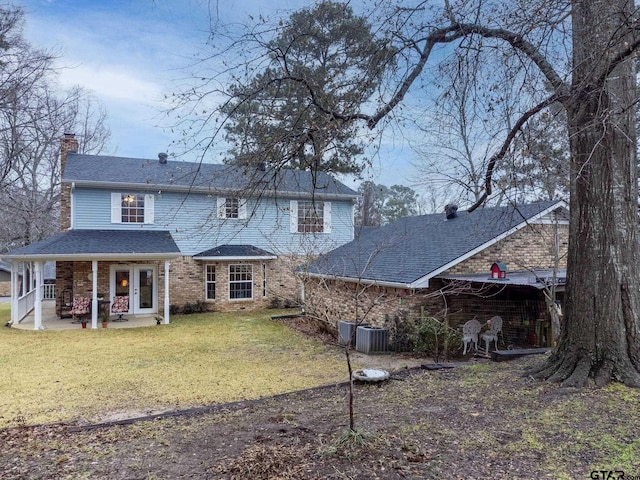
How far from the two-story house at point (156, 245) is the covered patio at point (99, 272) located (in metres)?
0.04

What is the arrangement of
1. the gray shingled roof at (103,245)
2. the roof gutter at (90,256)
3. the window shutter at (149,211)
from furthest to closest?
the window shutter at (149,211) < the gray shingled roof at (103,245) < the roof gutter at (90,256)

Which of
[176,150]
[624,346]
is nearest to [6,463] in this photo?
[176,150]

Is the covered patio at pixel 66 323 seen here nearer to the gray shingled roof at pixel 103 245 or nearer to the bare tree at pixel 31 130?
the gray shingled roof at pixel 103 245

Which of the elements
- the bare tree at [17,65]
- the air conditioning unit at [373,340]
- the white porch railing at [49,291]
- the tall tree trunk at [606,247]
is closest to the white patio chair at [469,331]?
the air conditioning unit at [373,340]

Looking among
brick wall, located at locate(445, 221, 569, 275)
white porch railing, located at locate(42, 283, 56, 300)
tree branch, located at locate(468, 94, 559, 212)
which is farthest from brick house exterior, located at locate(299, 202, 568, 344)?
white porch railing, located at locate(42, 283, 56, 300)

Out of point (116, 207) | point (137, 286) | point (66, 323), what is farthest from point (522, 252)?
point (66, 323)

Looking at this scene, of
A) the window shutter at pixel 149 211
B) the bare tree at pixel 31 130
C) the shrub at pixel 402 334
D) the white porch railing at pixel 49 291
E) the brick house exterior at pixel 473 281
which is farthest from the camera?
the white porch railing at pixel 49 291

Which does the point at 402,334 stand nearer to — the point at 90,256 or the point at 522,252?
the point at 522,252

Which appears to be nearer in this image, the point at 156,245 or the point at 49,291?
the point at 156,245

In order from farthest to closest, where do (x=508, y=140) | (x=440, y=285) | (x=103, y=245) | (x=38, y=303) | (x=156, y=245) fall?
(x=156, y=245)
(x=103, y=245)
(x=38, y=303)
(x=440, y=285)
(x=508, y=140)

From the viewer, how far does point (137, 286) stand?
57.4 feet

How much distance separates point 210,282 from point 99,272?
4.33 meters

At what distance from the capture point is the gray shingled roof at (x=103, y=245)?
14062 millimetres

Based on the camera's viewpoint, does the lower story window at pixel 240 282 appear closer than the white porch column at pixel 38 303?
No
